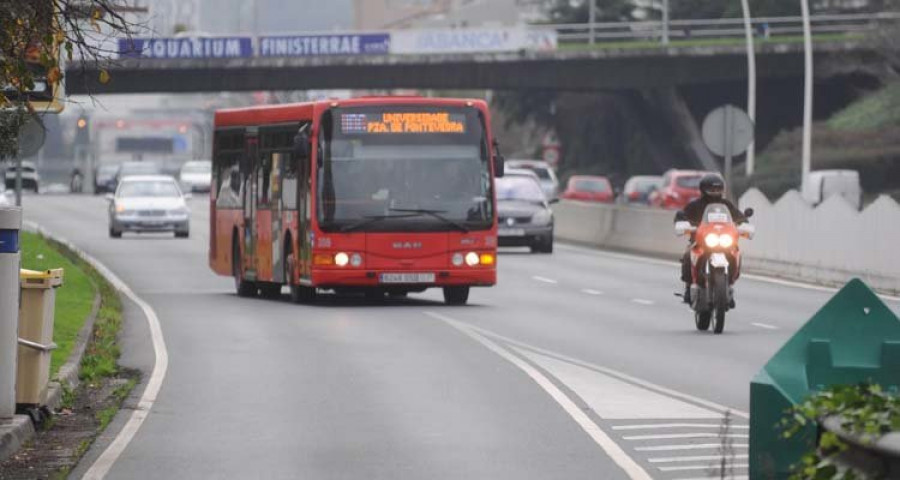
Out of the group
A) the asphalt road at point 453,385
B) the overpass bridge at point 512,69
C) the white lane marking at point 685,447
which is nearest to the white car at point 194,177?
the overpass bridge at point 512,69

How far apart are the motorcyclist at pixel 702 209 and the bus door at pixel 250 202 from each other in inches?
349

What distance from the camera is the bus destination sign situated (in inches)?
1104

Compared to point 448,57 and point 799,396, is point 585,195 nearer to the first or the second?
point 448,57

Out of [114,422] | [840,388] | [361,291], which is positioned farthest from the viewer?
[361,291]

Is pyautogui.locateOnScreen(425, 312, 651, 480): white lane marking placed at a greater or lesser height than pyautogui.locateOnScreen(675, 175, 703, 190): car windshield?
lesser

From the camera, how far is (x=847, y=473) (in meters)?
7.09

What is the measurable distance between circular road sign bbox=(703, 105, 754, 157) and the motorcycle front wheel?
55.7ft

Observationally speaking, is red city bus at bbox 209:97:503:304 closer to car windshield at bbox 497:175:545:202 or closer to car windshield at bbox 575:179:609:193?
car windshield at bbox 497:175:545:202

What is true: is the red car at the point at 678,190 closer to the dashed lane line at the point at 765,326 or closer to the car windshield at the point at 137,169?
the car windshield at the point at 137,169

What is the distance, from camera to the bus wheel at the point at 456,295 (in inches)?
1137

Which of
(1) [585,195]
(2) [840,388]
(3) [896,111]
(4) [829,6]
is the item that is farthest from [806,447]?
(4) [829,6]

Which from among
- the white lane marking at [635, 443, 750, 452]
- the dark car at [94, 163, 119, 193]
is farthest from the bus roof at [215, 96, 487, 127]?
the dark car at [94, 163, 119, 193]

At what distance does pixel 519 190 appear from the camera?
45.9 meters

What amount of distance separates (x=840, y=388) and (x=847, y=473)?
27.3 inches
